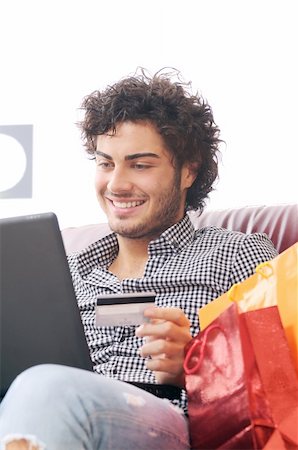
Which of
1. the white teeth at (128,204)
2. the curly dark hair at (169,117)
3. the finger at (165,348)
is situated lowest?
the finger at (165,348)

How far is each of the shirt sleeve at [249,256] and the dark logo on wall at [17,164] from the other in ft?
3.84

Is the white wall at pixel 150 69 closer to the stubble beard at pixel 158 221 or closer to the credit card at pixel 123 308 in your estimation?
the stubble beard at pixel 158 221

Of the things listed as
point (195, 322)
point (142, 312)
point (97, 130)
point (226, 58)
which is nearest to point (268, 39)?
point (226, 58)

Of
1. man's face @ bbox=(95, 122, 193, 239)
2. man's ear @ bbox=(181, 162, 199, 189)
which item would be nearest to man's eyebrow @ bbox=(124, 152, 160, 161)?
man's face @ bbox=(95, 122, 193, 239)

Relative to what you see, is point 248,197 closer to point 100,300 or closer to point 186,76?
point 186,76

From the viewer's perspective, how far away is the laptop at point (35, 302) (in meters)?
1.02

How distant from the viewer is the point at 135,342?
4.46 ft

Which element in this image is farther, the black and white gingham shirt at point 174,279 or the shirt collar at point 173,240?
the shirt collar at point 173,240

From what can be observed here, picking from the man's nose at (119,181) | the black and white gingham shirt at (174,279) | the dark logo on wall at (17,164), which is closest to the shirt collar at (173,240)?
the black and white gingham shirt at (174,279)

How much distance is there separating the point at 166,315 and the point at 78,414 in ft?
0.93

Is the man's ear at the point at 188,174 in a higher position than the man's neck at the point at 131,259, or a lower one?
higher

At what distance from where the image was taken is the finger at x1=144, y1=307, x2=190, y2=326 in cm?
106

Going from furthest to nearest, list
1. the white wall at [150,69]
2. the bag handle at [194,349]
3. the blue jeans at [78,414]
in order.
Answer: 1. the white wall at [150,69]
2. the bag handle at [194,349]
3. the blue jeans at [78,414]

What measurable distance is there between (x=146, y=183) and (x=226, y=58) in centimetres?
89
